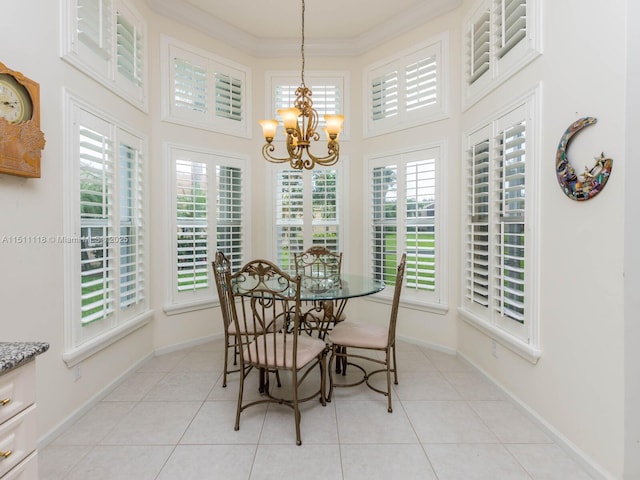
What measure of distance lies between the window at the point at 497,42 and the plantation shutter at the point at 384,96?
32.4 inches

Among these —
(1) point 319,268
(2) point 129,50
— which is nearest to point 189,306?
(1) point 319,268

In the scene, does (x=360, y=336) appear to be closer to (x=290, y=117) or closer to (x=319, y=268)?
(x=319, y=268)

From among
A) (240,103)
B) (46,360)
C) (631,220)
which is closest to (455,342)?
(631,220)

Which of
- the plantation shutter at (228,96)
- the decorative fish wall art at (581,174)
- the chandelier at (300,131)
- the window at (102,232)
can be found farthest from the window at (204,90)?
the decorative fish wall art at (581,174)

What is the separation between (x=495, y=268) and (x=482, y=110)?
4.65 feet

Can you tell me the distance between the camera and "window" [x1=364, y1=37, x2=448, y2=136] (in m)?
3.28

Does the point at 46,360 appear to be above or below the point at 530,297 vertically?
below

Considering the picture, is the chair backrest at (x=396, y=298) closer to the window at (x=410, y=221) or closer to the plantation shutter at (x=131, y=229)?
the window at (x=410, y=221)

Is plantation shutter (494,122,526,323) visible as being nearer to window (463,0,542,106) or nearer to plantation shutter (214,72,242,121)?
window (463,0,542,106)

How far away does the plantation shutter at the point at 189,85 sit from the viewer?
3.32 m

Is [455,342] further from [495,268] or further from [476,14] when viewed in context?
[476,14]

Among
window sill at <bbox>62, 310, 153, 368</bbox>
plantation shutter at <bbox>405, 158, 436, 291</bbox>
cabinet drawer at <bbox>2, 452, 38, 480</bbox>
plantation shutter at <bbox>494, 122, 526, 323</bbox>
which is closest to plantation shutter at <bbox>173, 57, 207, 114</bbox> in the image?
window sill at <bbox>62, 310, 153, 368</bbox>

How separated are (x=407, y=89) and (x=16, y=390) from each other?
12.9ft

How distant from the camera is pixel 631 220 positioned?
1473mm
